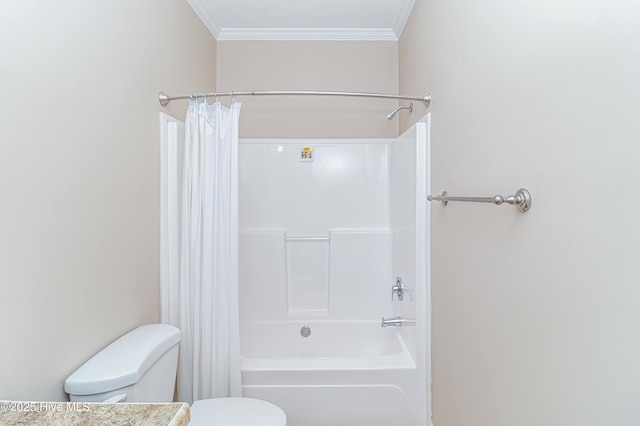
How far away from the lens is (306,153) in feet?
8.70

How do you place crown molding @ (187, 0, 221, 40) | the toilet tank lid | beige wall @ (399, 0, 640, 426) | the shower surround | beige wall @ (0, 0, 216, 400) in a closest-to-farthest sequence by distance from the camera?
beige wall @ (399, 0, 640, 426), beige wall @ (0, 0, 216, 400), the toilet tank lid, crown molding @ (187, 0, 221, 40), the shower surround

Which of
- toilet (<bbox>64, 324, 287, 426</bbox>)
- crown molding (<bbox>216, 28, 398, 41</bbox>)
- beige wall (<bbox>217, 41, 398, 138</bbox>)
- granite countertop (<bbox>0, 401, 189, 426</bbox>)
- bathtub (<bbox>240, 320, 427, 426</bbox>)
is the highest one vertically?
crown molding (<bbox>216, 28, 398, 41</bbox>)

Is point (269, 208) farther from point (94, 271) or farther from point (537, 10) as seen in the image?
point (537, 10)

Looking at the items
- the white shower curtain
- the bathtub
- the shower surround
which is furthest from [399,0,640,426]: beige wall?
the shower surround

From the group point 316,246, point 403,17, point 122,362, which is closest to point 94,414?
point 122,362

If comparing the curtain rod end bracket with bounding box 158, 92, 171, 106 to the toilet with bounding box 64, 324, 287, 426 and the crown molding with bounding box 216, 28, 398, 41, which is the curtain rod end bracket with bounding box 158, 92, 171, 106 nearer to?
the toilet with bounding box 64, 324, 287, 426

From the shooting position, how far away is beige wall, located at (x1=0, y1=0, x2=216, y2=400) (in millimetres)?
934

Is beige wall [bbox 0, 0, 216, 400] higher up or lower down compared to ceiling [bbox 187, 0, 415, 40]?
lower down

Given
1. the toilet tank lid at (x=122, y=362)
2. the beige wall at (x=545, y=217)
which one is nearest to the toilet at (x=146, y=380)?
the toilet tank lid at (x=122, y=362)

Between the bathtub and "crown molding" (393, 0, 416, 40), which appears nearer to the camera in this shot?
the bathtub

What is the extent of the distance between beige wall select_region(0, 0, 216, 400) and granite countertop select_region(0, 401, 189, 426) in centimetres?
23

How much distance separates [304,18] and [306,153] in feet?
3.09

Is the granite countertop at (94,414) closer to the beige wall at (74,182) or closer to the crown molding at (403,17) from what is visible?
the beige wall at (74,182)

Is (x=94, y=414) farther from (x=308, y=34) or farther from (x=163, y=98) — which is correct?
(x=308, y=34)
